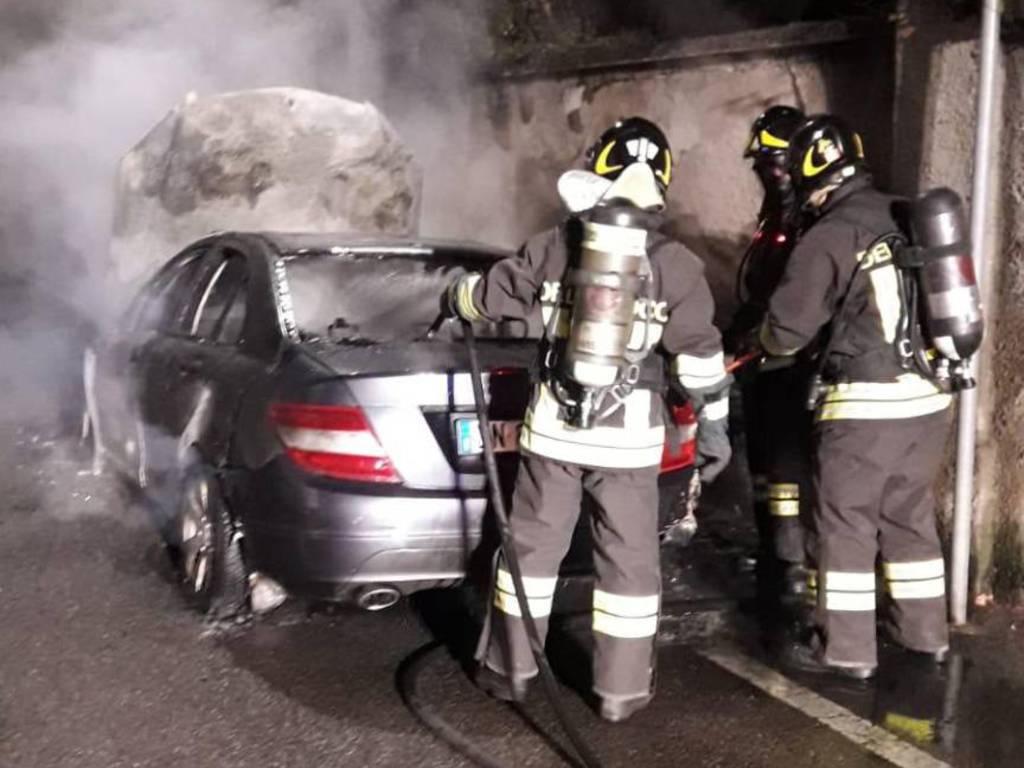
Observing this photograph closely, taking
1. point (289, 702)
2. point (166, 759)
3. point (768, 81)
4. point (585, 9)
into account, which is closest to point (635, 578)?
point (289, 702)

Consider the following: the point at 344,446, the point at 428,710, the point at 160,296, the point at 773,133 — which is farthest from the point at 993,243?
the point at 160,296

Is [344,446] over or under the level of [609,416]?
under

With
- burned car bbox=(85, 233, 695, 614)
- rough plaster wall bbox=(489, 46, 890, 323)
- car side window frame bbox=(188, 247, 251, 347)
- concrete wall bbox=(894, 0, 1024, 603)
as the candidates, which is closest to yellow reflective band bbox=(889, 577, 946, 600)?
concrete wall bbox=(894, 0, 1024, 603)

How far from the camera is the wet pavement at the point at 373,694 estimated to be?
11.2 feet

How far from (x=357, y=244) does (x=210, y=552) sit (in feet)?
4.29

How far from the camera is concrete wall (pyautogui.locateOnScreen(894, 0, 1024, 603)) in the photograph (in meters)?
4.50

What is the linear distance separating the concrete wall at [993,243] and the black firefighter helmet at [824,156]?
88 cm

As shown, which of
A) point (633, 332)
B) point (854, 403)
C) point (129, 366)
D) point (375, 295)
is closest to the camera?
point (633, 332)

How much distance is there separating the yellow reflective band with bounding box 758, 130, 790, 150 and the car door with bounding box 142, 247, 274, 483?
2.21 meters

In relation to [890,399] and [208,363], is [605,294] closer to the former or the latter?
[890,399]

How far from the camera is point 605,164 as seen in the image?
3.57m

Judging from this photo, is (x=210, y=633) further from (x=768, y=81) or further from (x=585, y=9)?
(x=585, y=9)

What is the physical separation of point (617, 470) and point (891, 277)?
114 centimetres

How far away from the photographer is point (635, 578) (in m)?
3.55
